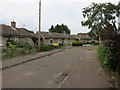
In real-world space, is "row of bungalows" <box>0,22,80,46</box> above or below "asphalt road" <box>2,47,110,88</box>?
above

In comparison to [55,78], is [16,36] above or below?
above

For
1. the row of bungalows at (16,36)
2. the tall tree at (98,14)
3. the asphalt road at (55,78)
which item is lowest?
the asphalt road at (55,78)

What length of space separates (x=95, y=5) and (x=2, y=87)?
24.1 meters

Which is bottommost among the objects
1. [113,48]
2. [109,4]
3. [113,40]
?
[113,48]

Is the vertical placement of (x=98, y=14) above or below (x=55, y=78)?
above

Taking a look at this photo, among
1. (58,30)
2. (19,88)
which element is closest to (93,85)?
(19,88)

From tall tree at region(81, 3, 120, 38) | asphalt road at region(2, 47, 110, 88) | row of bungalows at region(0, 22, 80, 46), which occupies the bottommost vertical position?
asphalt road at region(2, 47, 110, 88)

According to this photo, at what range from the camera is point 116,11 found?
18766mm

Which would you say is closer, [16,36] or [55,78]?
[55,78]

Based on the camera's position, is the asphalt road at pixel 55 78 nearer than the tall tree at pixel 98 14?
Yes

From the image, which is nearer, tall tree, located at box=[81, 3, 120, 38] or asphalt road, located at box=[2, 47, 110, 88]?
asphalt road, located at box=[2, 47, 110, 88]

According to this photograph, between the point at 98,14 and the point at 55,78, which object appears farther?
the point at 98,14

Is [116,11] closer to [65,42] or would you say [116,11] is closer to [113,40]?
[113,40]

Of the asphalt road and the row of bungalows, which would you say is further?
the row of bungalows
